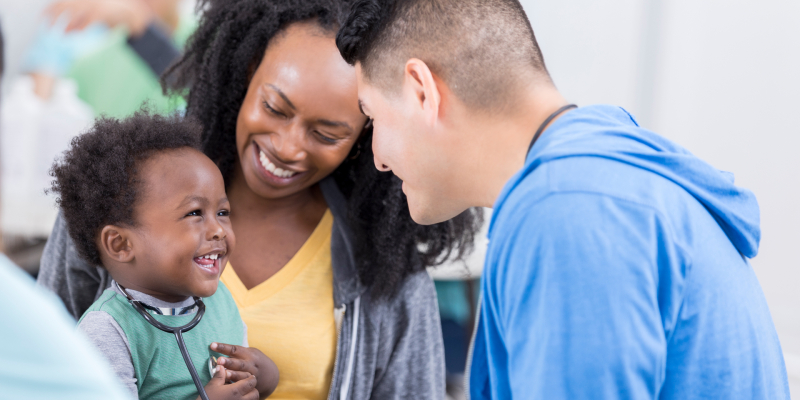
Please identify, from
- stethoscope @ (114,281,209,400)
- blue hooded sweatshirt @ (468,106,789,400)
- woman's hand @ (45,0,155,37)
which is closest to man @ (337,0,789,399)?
blue hooded sweatshirt @ (468,106,789,400)

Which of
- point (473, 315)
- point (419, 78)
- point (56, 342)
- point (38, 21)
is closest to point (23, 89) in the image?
point (38, 21)

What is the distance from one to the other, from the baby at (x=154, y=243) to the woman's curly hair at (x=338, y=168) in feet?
1.22

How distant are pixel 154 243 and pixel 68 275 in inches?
17.7

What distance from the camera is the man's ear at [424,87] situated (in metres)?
1.06

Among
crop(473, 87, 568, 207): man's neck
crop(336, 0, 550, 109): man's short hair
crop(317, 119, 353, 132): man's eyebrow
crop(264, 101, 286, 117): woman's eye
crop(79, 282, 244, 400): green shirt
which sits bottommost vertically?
crop(79, 282, 244, 400): green shirt

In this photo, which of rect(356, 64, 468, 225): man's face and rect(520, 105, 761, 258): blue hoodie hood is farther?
rect(356, 64, 468, 225): man's face

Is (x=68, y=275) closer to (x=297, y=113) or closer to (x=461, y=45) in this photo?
(x=297, y=113)

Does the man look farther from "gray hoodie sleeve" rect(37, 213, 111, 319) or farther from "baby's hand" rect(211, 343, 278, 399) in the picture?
"gray hoodie sleeve" rect(37, 213, 111, 319)

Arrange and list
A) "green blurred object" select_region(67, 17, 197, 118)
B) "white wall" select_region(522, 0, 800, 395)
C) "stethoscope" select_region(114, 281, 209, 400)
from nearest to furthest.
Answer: "stethoscope" select_region(114, 281, 209, 400) → "white wall" select_region(522, 0, 800, 395) → "green blurred object" select_region(67, 17, 197, 118)

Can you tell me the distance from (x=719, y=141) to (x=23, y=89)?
2951 millimetres

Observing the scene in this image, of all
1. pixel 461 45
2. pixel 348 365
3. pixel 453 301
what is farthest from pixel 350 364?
pixel 453 301

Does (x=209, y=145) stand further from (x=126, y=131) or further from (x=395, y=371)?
(x=395, y=371)

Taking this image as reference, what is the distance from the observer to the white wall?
7.71 ft

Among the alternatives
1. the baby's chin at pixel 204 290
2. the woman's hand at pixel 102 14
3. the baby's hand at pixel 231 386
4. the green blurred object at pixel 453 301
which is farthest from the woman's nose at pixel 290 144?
the woman's hand at pixel 102 14
